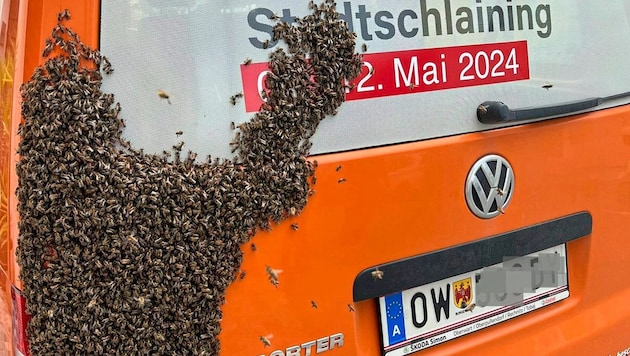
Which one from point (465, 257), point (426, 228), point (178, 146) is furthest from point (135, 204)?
point (465, 257)

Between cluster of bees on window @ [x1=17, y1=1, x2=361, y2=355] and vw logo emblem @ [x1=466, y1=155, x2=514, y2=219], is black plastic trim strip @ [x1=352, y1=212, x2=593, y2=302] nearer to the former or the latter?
vw logo emblem @ [x1=466, y1=155, x2=514, y2=219]

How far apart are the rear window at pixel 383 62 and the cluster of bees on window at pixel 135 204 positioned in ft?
0.14

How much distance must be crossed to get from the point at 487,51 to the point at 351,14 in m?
0.53

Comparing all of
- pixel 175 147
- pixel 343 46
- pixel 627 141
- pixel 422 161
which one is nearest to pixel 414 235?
pixel 422 161

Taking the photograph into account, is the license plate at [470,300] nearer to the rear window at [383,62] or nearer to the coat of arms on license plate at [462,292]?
the coat of arms on license plate at [462,292]

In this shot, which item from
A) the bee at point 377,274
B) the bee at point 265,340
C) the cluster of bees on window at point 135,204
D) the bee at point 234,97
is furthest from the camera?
the bee at point 377,274

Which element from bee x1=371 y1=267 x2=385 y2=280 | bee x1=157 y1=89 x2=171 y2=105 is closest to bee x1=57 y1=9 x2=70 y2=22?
bee x1=157 y1=89 x2=171 y2=105

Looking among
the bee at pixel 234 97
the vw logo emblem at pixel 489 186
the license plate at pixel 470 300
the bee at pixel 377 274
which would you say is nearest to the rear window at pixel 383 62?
the bee at pixel 234 97

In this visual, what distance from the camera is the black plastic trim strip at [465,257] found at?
6.24 ft

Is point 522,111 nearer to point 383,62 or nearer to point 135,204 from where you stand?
point 383,62

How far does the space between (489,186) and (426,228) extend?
284 mm

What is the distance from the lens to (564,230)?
7.51ft

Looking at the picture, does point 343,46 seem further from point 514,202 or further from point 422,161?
point 514,202

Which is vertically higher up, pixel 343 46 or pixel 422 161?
pixel 343 46
